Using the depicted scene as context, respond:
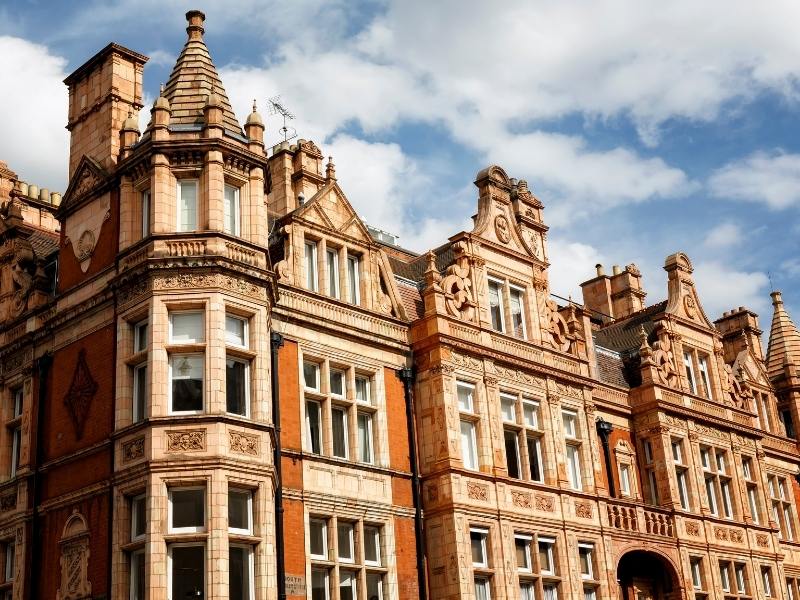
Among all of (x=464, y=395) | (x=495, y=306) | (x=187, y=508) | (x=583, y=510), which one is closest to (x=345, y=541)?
(x=187, y=508)

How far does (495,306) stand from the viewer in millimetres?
33281

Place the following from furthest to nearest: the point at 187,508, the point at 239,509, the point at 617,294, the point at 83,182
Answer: the point at 617,294 < the point at 83,182 < the point at 239,509 < the point at 187,508

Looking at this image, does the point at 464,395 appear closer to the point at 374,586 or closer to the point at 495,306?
the point at 495,306

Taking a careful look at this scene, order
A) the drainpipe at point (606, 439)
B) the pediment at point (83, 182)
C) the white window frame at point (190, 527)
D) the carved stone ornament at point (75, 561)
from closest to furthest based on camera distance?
the white window frame at point (190, 527) → the carved stone ornament at point (75, 561) → the pediment at point (83, 182) → the drainpipe at point (606, 439)

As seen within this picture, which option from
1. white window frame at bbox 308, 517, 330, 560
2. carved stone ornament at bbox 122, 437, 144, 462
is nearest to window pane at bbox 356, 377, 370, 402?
white window frame at bbox 308, 517, 330, 560

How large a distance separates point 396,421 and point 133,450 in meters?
7.27

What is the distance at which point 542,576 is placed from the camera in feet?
99.0

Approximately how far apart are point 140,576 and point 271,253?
8691mm

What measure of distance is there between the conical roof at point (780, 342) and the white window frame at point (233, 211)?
27791mm

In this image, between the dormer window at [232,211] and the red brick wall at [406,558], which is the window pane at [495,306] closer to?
the red brick wall at [406,558]

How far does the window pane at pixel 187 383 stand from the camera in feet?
80.7

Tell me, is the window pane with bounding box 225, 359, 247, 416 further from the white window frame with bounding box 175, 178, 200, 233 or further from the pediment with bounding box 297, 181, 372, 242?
the pediment with bounding box 297, 181, 372, 242

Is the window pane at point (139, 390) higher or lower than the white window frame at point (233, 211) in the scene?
lower

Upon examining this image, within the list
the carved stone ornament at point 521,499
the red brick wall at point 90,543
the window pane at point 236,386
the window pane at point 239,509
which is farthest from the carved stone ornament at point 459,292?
the red brick wall at point 90,543
